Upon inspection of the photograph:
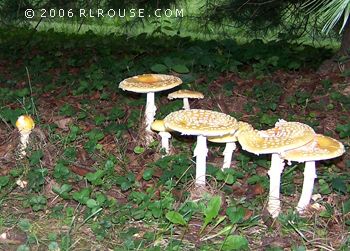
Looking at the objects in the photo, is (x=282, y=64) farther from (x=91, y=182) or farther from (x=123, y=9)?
(x=91, y=182)

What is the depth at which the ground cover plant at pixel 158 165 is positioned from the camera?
274 centimetres

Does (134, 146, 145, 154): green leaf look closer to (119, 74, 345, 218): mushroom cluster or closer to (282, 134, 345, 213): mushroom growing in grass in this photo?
(119, 74, 345, 218): mushroom cluster

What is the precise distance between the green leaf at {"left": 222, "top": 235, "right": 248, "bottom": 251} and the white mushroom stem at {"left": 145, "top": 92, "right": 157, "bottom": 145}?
1212 mm

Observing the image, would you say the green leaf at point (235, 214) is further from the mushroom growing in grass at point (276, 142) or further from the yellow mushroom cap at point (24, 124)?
the yellow mushroom cap at point (24, 124)

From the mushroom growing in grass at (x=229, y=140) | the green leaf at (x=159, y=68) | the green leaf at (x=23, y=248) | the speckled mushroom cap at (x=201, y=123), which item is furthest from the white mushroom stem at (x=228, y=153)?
the green leaf at (x=159, y=68)

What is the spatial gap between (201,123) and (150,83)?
27.6 inches

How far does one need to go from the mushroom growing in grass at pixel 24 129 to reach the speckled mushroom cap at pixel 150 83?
610 mm

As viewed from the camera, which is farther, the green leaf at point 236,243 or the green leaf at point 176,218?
the green leaf at point 176,218

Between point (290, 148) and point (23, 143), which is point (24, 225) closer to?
point (23, 143)

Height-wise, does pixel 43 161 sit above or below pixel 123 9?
below

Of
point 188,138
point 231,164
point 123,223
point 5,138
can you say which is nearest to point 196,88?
point 188,138

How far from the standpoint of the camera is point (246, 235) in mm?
2750

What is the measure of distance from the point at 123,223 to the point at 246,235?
2.05ft

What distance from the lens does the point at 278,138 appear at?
8.69ft
